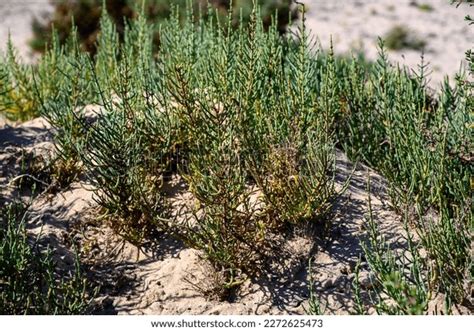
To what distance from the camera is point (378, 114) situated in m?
4.91

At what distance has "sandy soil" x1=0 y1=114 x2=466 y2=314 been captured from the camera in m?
3.72

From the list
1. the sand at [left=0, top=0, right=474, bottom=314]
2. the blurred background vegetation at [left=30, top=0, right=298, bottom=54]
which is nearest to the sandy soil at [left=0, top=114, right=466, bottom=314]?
the sand at [left=0, top=0, right=474, bottom=314]

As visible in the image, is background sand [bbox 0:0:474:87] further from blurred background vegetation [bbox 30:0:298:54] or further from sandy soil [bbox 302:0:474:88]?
blurred background vegetation [bbox 30:0:298:54]

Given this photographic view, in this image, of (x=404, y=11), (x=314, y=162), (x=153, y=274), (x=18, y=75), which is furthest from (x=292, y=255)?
(x=404, y=11)

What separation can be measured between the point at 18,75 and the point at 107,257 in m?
2.34

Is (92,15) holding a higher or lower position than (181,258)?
lower

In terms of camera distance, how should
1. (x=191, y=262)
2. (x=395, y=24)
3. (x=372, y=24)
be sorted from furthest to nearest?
(x=372, y=24) → (x=395, y=24) → (x=191, y=262)

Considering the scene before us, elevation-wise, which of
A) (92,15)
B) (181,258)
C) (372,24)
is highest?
(181,258)

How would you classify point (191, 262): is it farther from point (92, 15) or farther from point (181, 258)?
point (92, 15)

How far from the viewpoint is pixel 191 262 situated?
155 inches

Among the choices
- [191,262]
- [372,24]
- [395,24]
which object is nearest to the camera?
[191,262]

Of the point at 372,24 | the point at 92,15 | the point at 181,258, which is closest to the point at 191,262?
the point at 181,258

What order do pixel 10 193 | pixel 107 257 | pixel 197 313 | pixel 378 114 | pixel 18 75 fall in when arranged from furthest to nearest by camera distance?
1. pixel 18 75
2. pixel 378 114
3. pixel 10 193
4. pixel 107 257
5. pixel 197 313
